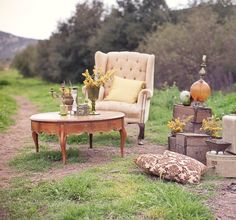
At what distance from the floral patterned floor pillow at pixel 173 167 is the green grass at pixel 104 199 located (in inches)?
3.9

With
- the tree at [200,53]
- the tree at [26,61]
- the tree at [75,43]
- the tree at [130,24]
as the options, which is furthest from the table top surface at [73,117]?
the tree at [26,61]

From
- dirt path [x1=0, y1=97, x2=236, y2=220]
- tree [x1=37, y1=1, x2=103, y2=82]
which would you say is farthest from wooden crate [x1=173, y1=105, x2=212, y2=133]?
tree [x1=37, y1=1, x2=103, y2=82]

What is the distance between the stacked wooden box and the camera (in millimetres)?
4926

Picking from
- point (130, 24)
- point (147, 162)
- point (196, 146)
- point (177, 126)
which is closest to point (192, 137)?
point (196, 146)

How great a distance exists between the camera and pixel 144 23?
1889 cm

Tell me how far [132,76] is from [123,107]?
34.0 inches

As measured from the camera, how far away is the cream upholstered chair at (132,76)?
20.2ft

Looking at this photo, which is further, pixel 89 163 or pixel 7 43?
pixel 7 43

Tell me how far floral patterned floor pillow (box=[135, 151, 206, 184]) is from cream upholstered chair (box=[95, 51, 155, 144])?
1.75 m

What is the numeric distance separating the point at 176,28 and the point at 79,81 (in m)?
7.90

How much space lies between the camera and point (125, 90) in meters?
6.52

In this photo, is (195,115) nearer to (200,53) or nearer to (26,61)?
(200,53)

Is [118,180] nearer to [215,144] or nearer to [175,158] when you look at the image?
[175,158]

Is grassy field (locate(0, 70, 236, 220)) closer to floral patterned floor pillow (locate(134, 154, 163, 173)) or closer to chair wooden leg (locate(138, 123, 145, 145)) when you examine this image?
floral patterned floor pillow (locate(134, 154, 163, 173))
